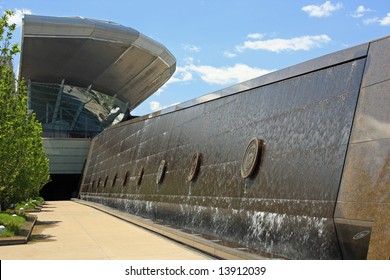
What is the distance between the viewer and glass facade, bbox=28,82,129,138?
5431 cm

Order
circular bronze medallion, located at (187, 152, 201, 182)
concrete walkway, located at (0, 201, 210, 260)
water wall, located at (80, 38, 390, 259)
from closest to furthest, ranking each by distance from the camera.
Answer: water wall, located at (80, 38, 390, 259), concrete walkway, located at (0, 201, 210, 260), circular bronze medallion, located at (187, 152, 201, 182)

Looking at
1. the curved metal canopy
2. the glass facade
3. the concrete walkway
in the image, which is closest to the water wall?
the concrete walkway


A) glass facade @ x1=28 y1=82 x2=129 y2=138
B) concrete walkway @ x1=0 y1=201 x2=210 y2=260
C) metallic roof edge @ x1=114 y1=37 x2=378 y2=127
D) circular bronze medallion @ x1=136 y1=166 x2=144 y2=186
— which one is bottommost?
concrete walkway @ x1=0 y1=201 x2=210 y2=260

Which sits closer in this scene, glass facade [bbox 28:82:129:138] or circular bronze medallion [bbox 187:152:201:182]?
circular bronze medallion [bbox 187:152:201:182]

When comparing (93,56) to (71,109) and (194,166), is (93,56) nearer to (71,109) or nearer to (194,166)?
(71,109)

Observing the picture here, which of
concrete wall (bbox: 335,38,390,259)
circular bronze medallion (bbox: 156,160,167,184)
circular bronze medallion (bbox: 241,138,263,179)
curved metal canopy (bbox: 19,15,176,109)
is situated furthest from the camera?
curved metal canopy (bbox: 19,15,176,109)

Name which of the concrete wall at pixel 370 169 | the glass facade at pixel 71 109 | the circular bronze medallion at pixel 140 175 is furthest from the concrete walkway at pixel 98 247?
the glass facade at pixel 71 109

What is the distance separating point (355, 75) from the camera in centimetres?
707

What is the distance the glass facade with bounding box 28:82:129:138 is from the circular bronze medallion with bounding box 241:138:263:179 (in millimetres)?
47063

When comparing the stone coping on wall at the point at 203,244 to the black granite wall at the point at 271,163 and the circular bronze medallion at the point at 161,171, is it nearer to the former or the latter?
the black granite wall at the point at 271,163

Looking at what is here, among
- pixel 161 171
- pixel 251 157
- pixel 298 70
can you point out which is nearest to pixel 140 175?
pixel 161 171

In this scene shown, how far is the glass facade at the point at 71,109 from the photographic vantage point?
5431cm

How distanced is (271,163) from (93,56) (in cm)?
4192

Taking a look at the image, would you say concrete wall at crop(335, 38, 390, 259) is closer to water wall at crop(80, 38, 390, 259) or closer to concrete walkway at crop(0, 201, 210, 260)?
water wall at crop(80, 38, 390, 259)
